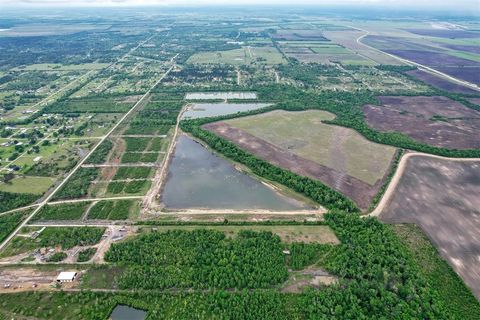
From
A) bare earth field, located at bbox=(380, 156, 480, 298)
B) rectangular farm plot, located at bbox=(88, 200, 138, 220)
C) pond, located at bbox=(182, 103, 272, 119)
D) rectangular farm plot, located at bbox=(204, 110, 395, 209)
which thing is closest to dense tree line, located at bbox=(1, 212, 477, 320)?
bare earth field, located at bbox=(380, 156, 480, 298)

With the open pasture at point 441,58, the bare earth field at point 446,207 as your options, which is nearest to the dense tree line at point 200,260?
the bare earth field at point 446,207

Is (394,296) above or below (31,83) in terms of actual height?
below

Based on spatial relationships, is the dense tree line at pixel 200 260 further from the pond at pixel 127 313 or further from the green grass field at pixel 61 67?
the green grass field at pixel 61 67

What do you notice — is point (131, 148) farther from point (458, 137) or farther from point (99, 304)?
point (458, 137)

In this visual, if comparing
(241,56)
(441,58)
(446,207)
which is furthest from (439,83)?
(241,56)

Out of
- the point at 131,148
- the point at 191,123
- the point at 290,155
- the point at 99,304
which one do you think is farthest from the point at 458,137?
the point at 99,304

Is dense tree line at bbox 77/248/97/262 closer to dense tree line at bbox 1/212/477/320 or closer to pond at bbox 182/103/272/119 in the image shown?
dense tree line at bbox 1/212/477/320
